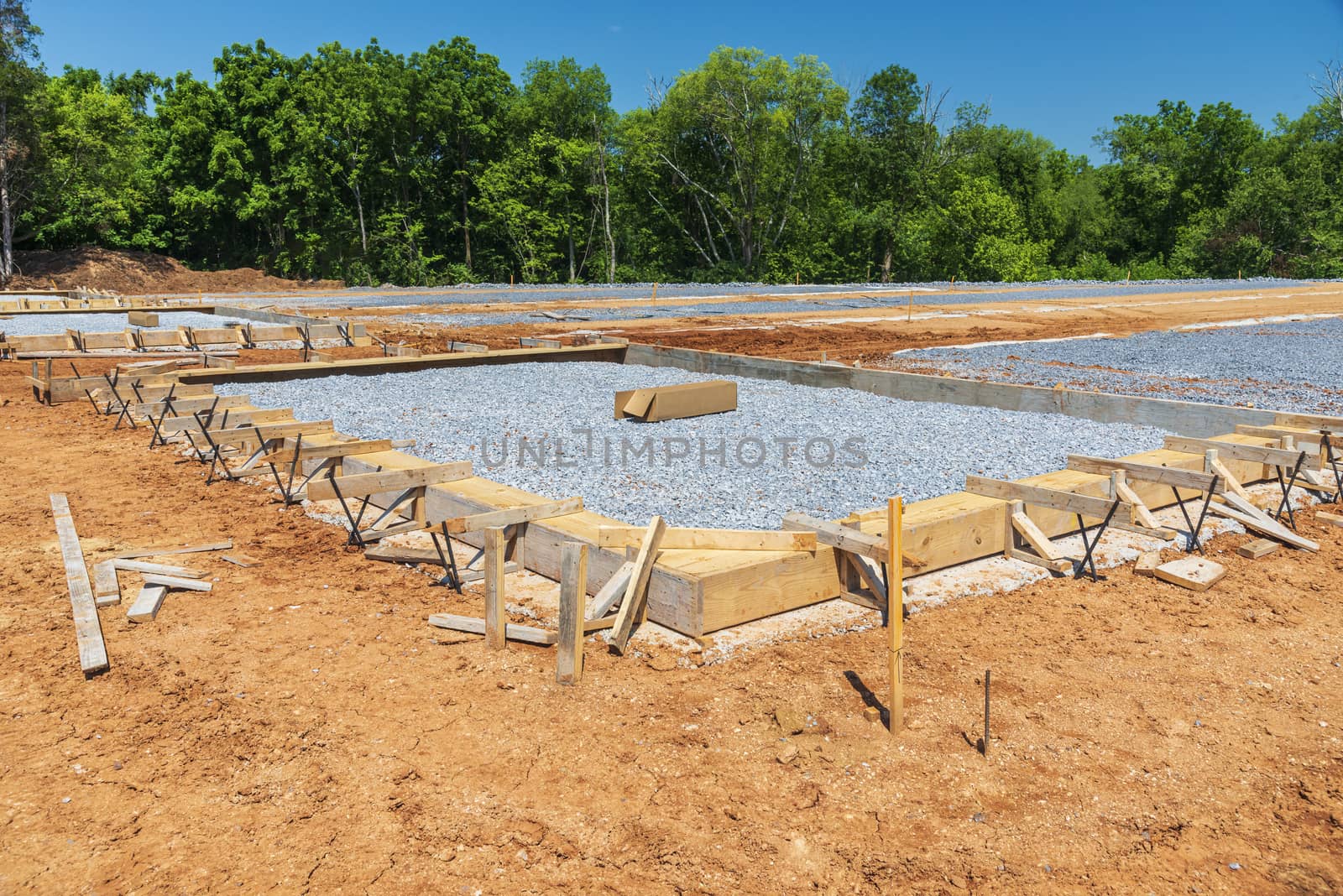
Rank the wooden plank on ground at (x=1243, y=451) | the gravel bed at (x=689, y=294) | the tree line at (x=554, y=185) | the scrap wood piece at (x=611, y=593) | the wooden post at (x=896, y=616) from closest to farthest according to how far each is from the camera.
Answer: the wooden post at (x=896, y=616)
the scrap wood piece at (x=611, y=593)
the wooden plank on ground at (x=1243, y=451)
the gravel bed at (x=689, y=294)
the tree line at (x=554, y=185)

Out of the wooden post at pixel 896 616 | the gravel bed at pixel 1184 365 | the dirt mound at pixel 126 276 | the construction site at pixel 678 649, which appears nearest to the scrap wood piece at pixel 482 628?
the construction site at pixel 678 649

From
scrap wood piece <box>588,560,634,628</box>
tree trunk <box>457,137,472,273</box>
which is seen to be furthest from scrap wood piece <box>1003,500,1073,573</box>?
tree trunk <box>457,137,472,273</box>

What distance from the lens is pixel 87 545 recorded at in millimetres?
5684

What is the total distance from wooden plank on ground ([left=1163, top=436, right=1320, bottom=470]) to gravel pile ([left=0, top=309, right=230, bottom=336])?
17.7m

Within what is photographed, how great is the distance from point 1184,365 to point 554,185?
4072cm

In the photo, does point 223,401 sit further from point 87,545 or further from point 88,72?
point 88,72

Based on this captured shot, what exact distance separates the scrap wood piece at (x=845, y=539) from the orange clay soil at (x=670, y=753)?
1.34ft

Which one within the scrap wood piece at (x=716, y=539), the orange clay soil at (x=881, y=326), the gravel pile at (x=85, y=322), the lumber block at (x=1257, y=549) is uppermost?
the scrap wood piece at (x=716, y=539)

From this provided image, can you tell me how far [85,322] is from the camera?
19.6 metres

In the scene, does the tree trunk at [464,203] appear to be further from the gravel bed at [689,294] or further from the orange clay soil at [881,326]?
the orange clay soil at [881,326]

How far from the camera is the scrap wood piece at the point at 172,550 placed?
543 cm

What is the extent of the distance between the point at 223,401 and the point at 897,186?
5028cm

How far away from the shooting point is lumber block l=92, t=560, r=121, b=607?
4719mm

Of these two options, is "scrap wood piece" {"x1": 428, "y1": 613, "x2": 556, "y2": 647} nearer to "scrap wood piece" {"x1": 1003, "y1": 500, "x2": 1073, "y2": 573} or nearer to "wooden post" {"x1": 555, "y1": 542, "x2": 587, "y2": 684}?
"wooden post" {"x1": 555, "y1": 542, "x2": 587, "y2": 684}
